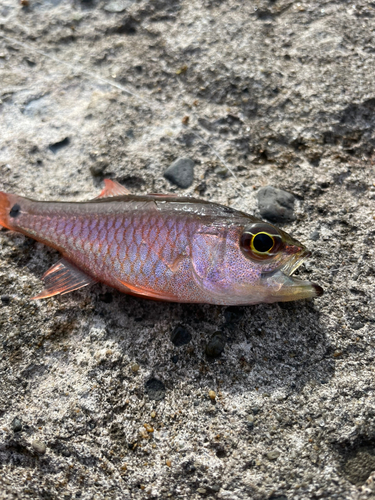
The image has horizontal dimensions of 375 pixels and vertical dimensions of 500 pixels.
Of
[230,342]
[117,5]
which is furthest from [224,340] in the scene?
[117,5]

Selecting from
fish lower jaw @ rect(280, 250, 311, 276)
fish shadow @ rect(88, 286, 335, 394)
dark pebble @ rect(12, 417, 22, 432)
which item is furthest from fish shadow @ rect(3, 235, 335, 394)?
dark pebble @ rect(12, 417, 22, 432)

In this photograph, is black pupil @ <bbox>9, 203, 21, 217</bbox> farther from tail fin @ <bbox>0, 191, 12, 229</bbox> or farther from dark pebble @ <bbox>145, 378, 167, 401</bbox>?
dark pebble @ <bbox>145, 378, 167, 401</bbox>

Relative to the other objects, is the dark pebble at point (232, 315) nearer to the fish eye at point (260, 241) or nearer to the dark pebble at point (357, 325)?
the fish eye at point (260, 241)

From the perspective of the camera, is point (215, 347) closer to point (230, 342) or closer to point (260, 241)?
point (230, 342)

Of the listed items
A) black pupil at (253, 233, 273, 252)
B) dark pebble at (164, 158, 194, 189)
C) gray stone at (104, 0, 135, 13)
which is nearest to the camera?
black pupil at (253, 233, 273, 252)

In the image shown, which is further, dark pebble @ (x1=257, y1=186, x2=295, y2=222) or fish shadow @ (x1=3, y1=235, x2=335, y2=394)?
dark pebble @ (x1=257, y1=186, x2=295, y2=222)

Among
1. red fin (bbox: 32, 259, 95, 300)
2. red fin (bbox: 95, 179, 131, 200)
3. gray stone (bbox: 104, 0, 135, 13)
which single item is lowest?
red fin (bbox: 32, 259, 95, 300)

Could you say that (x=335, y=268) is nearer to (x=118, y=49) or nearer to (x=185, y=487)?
(x=185, y=487)
